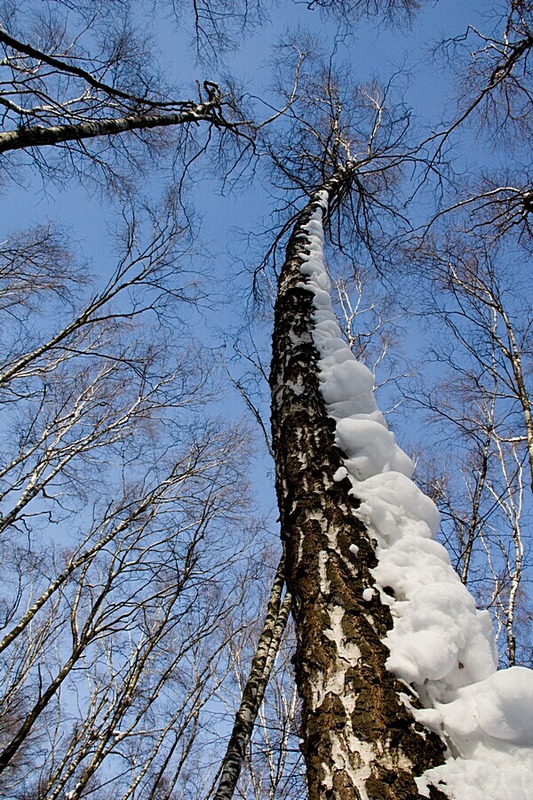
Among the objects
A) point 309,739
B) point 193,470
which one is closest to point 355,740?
point 309,739

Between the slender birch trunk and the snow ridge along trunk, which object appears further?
the slender birch trunk

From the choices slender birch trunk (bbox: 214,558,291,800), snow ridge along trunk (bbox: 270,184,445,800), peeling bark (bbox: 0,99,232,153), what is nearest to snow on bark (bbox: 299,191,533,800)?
snow ridge along trunk (bbox: 270,184,445,800)

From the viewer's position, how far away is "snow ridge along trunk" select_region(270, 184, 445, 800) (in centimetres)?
94

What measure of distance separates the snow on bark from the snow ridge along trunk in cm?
2

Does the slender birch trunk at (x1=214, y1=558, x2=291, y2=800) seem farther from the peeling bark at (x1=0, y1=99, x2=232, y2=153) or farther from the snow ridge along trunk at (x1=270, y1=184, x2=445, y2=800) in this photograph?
the peeling bark at (x1=0, y1=99, x2=232, y2=153)

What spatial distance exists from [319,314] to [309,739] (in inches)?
73.1

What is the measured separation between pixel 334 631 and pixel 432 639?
245 millimetres

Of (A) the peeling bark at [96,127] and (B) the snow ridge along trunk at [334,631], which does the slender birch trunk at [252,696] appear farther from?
(A) the peeling bark at [96,127]

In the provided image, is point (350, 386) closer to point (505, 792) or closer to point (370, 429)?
point (370, 429)

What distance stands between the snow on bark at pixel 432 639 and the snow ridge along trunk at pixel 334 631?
2 cm

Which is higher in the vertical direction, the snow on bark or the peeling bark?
the peeling bark

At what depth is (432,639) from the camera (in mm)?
1107

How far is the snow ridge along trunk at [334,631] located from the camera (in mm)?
945

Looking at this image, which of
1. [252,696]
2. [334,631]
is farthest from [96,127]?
[252,696]
